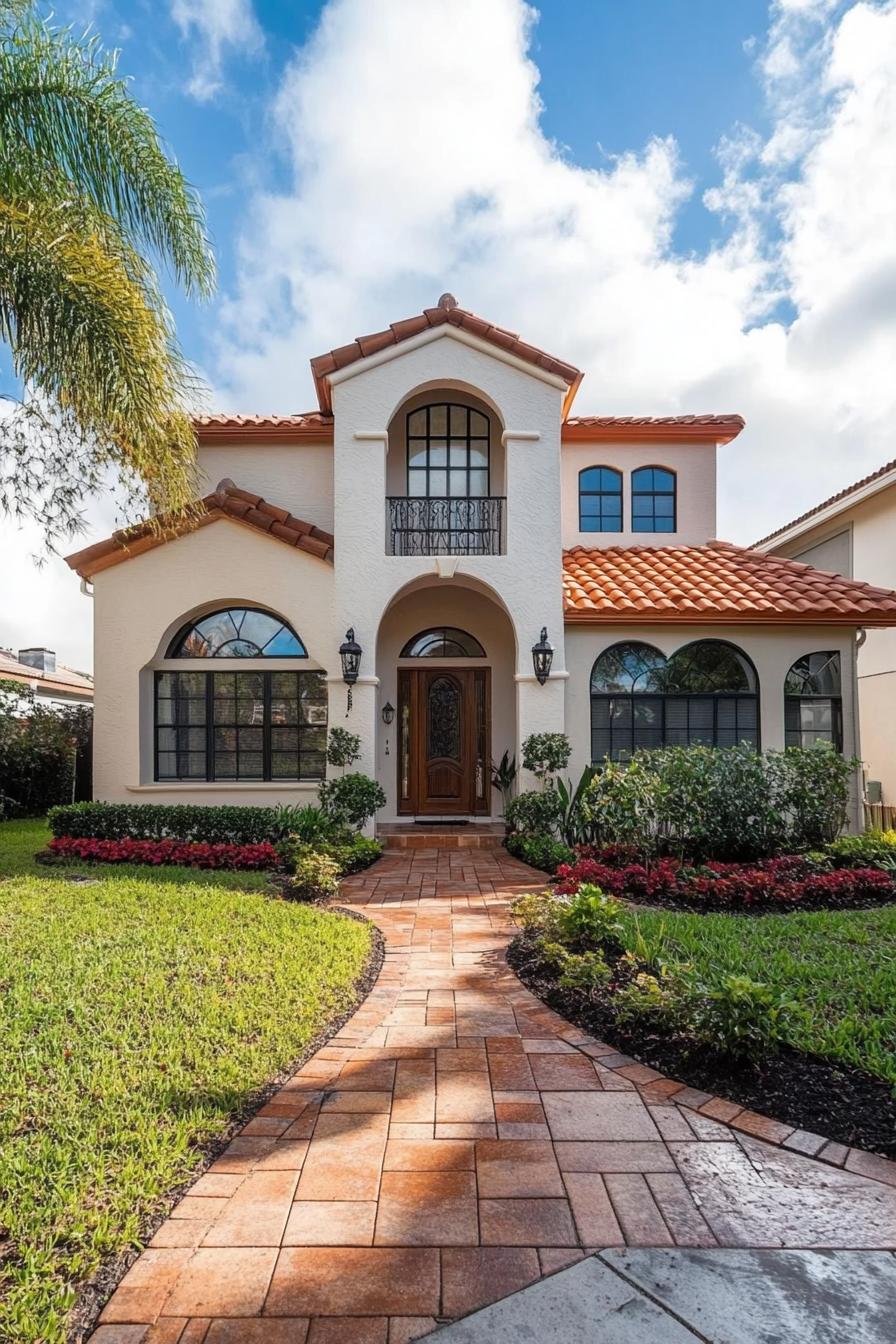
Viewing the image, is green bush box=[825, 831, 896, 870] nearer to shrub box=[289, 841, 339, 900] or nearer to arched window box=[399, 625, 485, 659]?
shrub box=[289, 841, 339, 900]

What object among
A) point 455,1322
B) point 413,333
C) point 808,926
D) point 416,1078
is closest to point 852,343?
point 413,333

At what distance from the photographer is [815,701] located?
12352 mm

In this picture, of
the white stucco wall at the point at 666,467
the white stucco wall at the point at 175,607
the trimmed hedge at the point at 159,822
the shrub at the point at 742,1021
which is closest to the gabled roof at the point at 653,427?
the white stucco wall at the point at 666,467

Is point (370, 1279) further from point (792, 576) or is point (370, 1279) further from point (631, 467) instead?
point (631, 467)

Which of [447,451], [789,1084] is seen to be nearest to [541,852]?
[789,1084]

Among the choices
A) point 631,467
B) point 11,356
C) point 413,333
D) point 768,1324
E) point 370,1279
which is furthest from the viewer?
point 631,467

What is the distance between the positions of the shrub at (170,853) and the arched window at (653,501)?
9.93 meters

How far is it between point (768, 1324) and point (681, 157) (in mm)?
12830

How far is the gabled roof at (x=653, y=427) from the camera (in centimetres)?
1451

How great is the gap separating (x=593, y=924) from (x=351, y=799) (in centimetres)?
561

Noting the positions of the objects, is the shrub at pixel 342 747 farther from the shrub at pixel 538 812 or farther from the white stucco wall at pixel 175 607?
the shrub at pixel 538 812

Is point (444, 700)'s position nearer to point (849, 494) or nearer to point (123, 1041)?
point (123, 1041)

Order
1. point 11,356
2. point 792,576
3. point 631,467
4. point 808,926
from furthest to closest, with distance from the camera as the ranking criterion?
point 631,467 → point 792,576 → point 11,356 → point 808,926

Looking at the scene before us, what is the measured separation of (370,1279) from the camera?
255 centimetres
